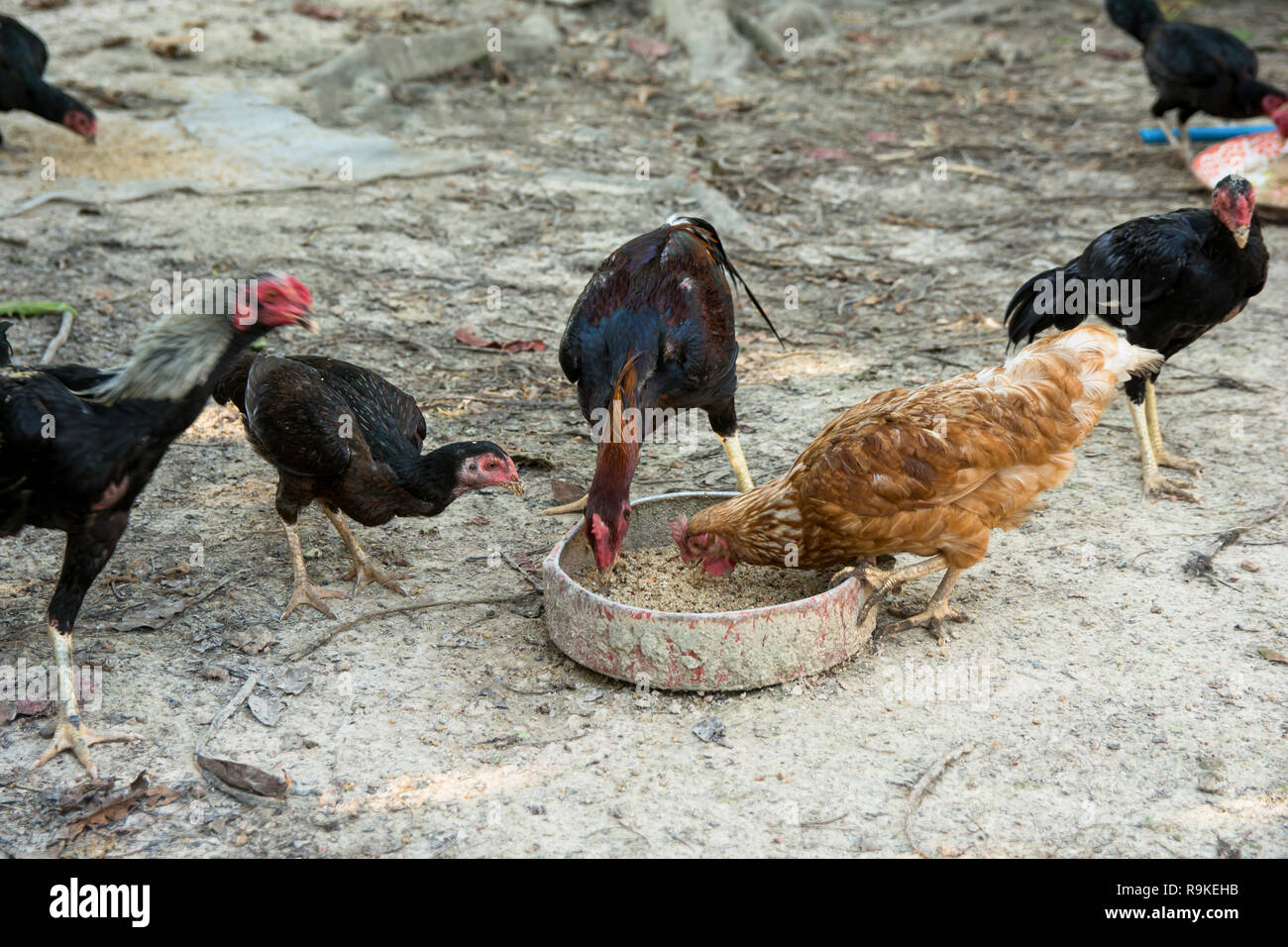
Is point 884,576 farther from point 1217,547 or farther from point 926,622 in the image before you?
point 1217,547

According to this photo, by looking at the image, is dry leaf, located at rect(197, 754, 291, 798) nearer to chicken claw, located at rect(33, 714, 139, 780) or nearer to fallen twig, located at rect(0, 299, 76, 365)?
chicken claw, located at rect(33, 714, 139, 780)

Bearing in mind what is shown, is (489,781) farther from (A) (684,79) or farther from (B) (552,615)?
(A) (684,79)

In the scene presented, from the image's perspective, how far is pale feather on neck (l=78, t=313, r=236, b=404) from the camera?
12.9 ft

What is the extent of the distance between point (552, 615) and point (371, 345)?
10.6ft

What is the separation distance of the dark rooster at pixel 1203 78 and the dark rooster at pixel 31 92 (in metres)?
8.97

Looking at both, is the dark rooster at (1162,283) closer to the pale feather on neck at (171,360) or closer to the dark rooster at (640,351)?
the dark rooster at (640,351)

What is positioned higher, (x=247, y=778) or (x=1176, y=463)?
(x=1176, y=463)

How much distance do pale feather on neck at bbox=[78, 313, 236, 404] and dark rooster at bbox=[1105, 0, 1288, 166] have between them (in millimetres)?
8614

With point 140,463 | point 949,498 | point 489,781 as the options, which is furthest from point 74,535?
point 949,498

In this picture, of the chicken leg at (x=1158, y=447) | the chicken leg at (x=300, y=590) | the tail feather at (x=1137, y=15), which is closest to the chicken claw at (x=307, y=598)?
the chicken leg at (x=300, y=590)

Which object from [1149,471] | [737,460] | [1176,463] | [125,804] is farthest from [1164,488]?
[125,804]

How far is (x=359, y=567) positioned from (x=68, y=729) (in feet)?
4.63

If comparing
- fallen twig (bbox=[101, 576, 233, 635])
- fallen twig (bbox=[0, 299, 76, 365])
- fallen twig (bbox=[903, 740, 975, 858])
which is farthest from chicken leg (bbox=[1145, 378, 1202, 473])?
fallen twig (bbox=[0, 299, 76, 365])

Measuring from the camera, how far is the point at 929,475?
424cm
